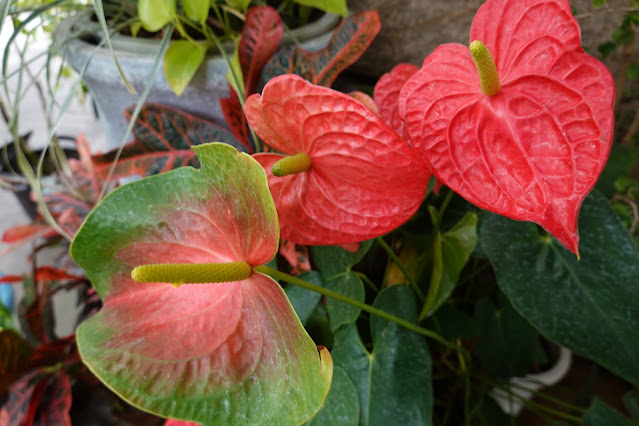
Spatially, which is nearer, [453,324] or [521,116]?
[521,116]

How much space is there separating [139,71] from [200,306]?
333 mm

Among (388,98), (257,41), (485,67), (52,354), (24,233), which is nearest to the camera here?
(485,67)

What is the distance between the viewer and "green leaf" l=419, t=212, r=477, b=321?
419 millimetres

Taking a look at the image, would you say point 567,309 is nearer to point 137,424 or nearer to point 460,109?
point 460,109

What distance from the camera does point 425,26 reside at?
0.63 meters

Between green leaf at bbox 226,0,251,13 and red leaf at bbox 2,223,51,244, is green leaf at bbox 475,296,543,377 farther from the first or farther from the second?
red leaf at bbox 2,223,51,244

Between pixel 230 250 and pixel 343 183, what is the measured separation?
0.31ft

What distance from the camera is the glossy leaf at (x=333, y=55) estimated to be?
1.53ft

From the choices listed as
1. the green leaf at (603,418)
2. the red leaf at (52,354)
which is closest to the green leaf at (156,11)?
the red leaf at (52,354)

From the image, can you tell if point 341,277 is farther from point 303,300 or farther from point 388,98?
point 388,98

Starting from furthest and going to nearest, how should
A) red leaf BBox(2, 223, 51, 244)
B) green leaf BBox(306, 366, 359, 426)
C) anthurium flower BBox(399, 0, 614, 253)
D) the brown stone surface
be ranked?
red leaf BBox(2, 223, 51, 244), the brown stone surface, green leaf BBox(306, 366, 359, 426), anthurium flower BBox(399, 0, 614, 253)

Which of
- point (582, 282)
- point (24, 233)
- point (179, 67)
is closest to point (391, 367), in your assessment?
point (582, 282)

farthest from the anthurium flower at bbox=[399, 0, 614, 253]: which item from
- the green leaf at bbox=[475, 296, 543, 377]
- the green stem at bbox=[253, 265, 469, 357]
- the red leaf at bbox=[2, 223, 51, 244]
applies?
the red leaf at bbox=[2, 223, 51, 244]

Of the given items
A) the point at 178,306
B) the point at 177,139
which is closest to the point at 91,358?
the point at 178,306
